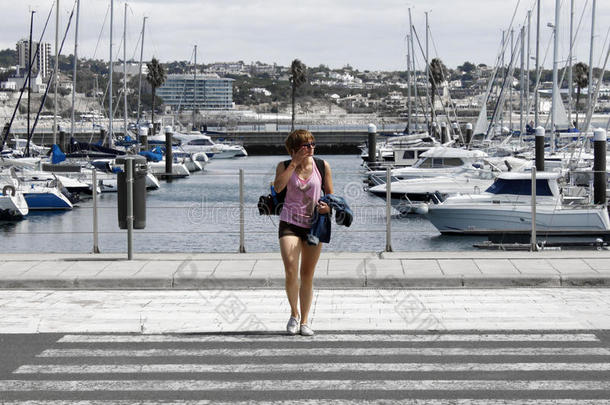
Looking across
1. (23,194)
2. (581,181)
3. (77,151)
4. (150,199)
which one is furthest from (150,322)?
(77,151)

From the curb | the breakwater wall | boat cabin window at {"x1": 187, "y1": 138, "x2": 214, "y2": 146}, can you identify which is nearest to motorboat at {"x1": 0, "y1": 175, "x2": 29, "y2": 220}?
the curb

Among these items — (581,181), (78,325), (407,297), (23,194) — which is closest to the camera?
(78,325)

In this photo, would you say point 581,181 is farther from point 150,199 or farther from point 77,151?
point 77,151

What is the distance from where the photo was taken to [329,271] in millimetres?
13531

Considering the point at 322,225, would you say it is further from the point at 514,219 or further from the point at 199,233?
the point at 514,219

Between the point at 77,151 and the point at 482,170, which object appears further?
the point at 77,151

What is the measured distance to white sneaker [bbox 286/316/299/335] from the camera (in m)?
9.73

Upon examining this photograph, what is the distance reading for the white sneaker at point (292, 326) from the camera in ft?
31.9

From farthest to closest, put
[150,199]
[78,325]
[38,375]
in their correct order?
[150,199] < [78,325] < [38,375]

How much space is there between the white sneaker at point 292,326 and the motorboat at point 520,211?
56.9 feet

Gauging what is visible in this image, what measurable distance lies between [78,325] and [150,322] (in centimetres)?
74

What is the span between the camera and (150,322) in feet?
34.4

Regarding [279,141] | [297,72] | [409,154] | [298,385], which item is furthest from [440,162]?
[297,72]

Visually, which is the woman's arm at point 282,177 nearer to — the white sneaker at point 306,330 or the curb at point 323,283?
the white sneaker at point 306,330
